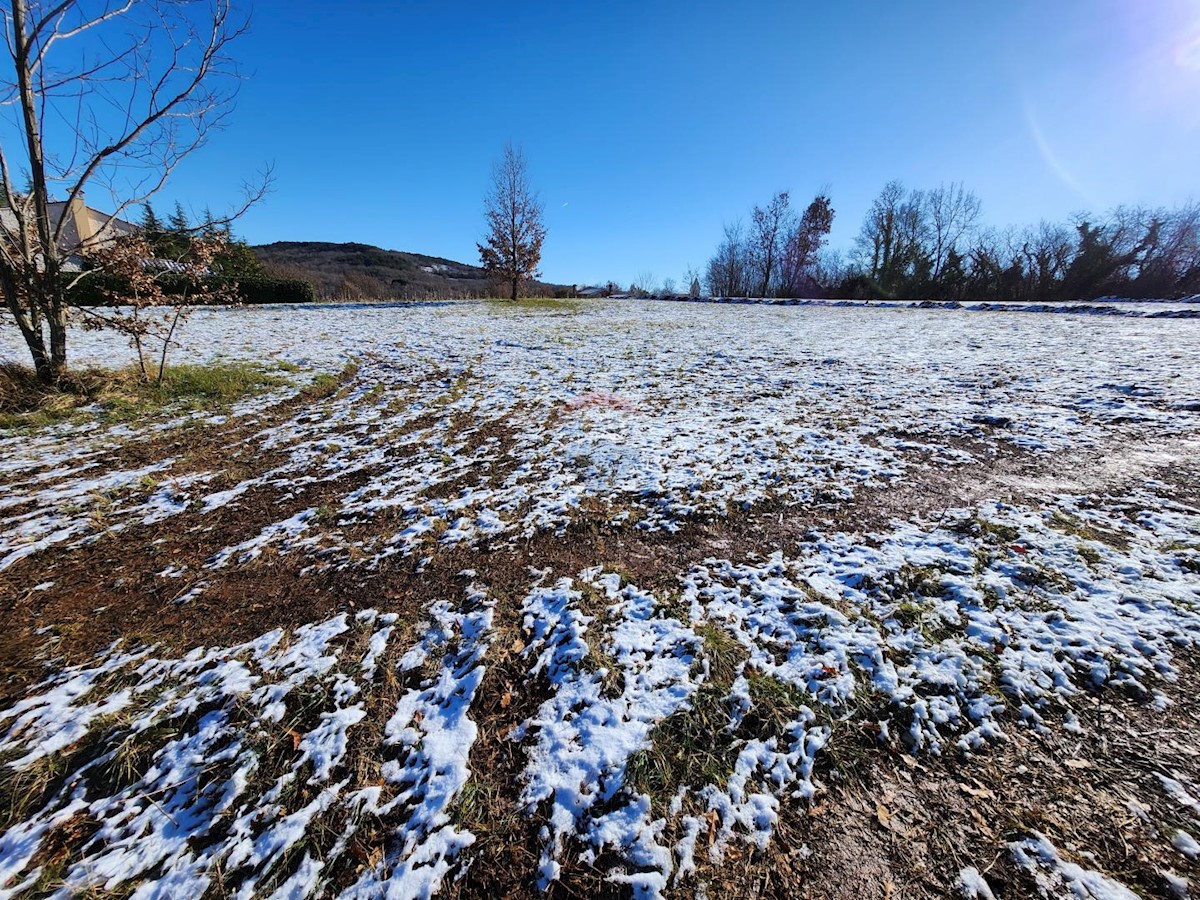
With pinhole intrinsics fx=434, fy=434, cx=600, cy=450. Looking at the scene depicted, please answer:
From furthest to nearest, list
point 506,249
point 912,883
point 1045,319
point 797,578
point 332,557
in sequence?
point 506,249 → point 1045,319 → point 332,557 → point 797,578 → point 912,883

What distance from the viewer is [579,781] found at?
2.20m

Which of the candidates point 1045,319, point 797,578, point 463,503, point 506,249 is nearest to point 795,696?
point 797,578

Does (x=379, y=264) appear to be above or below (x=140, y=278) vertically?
above

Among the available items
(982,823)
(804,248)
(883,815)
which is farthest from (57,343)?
(804,248)

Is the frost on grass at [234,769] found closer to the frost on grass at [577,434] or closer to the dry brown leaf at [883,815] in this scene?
the frost on grass at [577,434]

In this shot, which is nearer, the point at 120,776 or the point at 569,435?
the point at 120,776

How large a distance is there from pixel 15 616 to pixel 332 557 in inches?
77.3

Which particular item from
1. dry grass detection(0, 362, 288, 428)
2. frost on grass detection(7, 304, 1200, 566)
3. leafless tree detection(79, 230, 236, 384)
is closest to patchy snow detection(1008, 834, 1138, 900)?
frost on grass detection(7, 304, 1200, 566)

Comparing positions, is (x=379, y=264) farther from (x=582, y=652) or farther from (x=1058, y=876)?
(x=1058, y=876)

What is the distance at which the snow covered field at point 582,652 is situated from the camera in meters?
1.93

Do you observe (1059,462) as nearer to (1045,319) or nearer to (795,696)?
(795,696)

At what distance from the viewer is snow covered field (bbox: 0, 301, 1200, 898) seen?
6.34ft

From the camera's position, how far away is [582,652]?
9.48 ft

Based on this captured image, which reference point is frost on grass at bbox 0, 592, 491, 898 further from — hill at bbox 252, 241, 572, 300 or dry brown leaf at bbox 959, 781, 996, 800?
hill at bbox 252, 241, 572, 300
